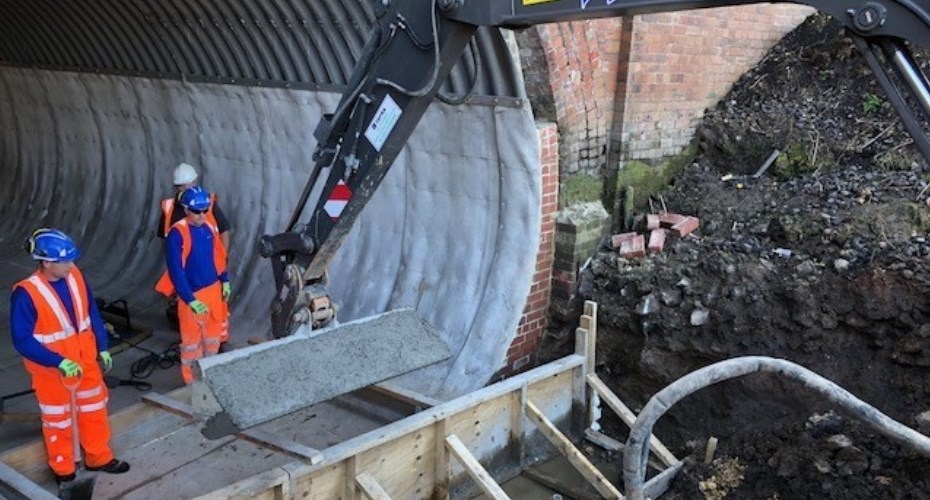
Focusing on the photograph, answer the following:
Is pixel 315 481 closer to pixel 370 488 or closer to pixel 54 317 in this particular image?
pixel 370 488

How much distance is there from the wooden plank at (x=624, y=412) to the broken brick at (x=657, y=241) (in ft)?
3.87

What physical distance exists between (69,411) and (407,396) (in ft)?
7.26

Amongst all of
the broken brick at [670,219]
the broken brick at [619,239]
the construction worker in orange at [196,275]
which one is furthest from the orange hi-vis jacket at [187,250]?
the broken brick at [670,219]

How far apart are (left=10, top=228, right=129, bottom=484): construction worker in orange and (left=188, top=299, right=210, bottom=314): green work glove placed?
1.19m

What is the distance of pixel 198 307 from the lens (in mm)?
6398

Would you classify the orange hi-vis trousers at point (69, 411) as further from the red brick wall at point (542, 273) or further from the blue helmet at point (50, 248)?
the red brick wall at point (542, 273)

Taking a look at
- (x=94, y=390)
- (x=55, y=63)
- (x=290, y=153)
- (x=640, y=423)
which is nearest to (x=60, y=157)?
(x=55, y=63)

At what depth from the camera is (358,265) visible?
25.7ft

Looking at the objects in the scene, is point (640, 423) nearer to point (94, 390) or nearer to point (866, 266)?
point (866, 266)

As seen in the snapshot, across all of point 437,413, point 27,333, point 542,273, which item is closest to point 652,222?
point 542,273

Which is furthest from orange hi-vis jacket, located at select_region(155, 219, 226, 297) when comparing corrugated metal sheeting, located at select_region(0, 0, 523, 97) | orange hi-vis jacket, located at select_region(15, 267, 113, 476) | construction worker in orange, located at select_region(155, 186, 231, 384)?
corrugated metal sheeting, located at select_region(0, 0, 523, 97)

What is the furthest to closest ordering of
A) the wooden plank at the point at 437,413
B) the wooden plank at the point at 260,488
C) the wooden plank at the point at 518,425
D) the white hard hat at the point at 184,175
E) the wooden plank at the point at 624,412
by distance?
the white hard hat at the point at 184,175, the wooden plank at the point at 518,425, the wooden plank at the point at 624,412, the wooden plank at the point at 437,413, the wooden plank at the point at 260,488

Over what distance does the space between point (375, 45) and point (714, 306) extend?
3158 millimetres

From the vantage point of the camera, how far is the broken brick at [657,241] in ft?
21.6
